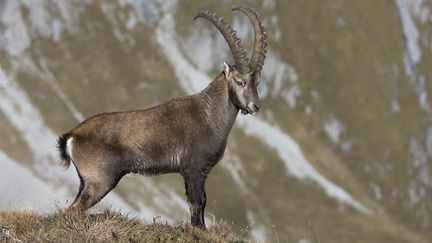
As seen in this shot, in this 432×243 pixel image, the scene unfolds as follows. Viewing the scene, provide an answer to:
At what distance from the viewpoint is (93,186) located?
12188 millimetres

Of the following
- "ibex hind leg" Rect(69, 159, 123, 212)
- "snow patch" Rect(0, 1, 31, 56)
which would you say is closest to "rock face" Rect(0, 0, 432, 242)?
"snow patch" Rect(0, 1, 31, 56)

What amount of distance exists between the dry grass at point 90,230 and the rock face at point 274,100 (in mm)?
88076

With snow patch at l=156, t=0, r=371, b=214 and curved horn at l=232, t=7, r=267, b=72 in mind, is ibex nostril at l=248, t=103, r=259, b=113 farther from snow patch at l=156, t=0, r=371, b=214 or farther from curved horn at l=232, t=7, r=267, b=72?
snow patch at l=156, t=0, r=371, b=214

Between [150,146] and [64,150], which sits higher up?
[150,146]

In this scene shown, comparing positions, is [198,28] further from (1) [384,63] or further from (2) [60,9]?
(1) [384,63]

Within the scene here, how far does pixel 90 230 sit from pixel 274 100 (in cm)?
13445

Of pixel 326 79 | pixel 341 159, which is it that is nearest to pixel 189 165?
pixel 341 159

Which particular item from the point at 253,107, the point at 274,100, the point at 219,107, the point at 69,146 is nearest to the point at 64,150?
the point at 69,146

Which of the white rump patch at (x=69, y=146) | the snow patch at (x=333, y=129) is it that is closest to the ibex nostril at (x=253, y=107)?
the white rump patch at (x=69, y=146)

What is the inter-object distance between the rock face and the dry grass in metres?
88.1

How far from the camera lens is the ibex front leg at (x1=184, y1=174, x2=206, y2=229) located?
1230 cm

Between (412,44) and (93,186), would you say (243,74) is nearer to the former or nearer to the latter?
(93,186)

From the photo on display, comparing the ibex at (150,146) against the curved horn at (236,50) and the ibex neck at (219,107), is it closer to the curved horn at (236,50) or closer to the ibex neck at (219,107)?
the ibex neck at (219,107)

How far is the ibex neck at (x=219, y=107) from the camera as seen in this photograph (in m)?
13.4
